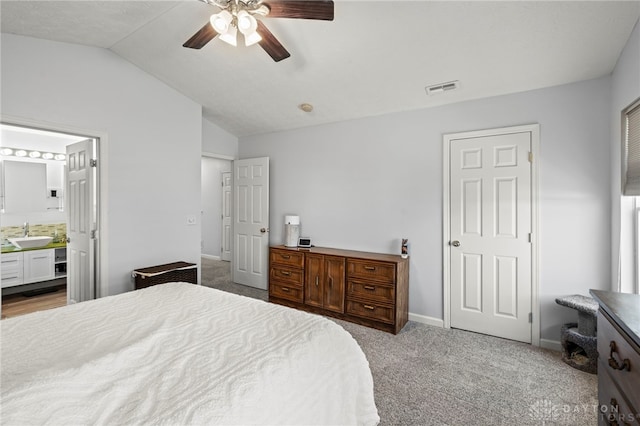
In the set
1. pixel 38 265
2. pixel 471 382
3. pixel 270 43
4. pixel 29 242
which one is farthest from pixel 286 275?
pixel 29 242

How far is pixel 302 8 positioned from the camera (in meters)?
1.79

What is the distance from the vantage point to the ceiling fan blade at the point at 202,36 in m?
2.08

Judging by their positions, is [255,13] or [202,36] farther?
[202,36]

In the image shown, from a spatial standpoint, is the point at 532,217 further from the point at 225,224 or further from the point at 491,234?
the point at 225,224

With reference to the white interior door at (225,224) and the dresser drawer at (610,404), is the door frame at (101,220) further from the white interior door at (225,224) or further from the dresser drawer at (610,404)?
the dresser drawer at (610,404)

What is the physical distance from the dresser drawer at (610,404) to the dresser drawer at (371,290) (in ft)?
5.97

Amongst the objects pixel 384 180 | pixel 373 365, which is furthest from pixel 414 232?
pixel 373 365

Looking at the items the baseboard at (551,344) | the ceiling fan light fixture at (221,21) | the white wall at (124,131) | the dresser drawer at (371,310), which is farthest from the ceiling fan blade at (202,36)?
the baseboard at (551,344)

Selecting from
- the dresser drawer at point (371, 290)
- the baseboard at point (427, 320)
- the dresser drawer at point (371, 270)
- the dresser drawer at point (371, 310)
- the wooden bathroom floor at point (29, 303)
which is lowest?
the baseboard at point (427, 320)

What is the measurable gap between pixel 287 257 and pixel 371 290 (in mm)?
1210

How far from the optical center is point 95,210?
3219 millimetres

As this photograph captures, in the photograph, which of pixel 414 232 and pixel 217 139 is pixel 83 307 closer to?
pixel 414 232

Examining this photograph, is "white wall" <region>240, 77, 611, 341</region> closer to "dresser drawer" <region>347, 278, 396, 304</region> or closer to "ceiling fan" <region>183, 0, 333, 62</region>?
"dresser drawer" <region>347, 278, 396, 304</region>

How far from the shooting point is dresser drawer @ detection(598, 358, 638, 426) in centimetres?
109
